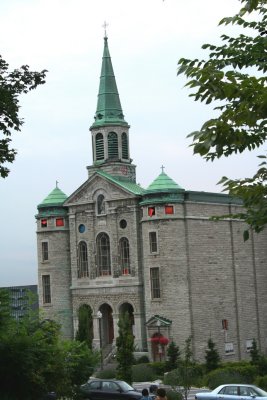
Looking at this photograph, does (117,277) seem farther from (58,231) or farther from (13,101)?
(13,101)

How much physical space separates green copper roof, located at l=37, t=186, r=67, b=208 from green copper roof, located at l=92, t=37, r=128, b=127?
6113 mm

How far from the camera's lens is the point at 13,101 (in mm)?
24125

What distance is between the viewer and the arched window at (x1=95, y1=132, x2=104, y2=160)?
69188mm

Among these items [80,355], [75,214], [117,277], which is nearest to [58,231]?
[75,214]

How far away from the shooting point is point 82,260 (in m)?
68.0

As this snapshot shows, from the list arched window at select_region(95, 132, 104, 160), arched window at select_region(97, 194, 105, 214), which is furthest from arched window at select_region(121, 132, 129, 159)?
arched window at select_region(97, 194, 105, 214)

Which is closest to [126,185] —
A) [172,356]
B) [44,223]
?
[44,223]

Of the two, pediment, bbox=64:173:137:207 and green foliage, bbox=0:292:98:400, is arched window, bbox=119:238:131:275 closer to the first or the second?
pediment, bbox=64:173:137:207

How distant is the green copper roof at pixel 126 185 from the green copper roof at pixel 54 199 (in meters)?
4.41

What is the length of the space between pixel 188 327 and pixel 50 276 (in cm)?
1304

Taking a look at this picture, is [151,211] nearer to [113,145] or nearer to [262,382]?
[113,145]

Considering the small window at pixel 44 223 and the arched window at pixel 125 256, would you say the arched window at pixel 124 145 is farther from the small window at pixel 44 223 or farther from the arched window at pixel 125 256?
the small window at pixel 44 223

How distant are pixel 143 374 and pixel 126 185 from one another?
60.2 ft

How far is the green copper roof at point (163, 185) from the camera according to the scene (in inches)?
2451
